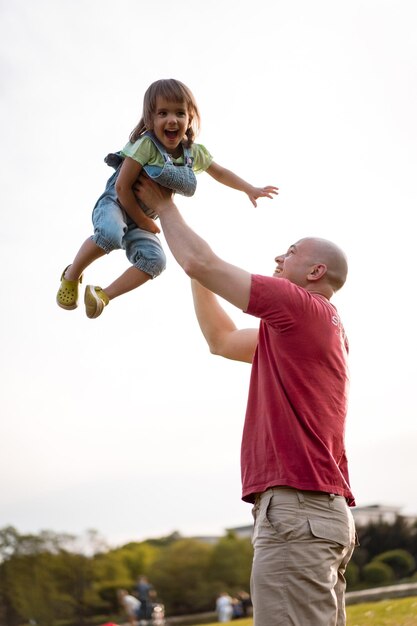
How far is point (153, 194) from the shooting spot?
515 centimetres

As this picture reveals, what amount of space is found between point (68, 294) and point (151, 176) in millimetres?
1068

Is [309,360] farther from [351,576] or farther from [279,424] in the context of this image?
[351,576]

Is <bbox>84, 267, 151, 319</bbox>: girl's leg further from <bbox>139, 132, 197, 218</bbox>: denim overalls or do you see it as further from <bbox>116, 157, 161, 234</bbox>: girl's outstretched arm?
<bbox>139, 132, 197, 218</bbox>: denim overalls

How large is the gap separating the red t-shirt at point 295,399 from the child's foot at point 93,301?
1.10 m

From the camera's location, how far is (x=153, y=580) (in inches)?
1864

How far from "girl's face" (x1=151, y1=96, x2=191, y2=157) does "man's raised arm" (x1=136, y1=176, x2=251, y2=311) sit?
45cm

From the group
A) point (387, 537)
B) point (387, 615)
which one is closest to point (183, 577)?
point (387, 537)

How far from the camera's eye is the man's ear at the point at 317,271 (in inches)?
194

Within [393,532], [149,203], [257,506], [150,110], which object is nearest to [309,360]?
[257,506]

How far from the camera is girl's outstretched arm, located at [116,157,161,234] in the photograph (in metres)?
5.13

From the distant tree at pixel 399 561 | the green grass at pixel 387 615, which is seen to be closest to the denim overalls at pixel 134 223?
the green grass at pixel 387 615

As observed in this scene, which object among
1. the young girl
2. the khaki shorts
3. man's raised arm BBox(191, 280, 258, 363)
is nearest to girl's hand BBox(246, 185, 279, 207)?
the young girl

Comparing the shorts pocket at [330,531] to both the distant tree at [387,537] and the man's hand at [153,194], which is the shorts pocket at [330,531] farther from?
the distant tree at [387,537]

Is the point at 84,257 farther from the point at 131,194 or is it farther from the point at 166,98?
the point at 166,98
